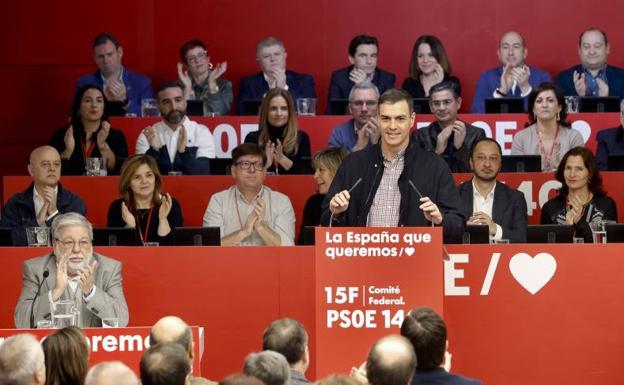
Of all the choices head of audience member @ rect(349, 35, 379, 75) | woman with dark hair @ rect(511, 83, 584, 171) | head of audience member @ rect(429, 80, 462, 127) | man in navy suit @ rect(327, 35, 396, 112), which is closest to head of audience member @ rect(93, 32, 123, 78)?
man in navy suit @ rect(327, 35, 396, 112)

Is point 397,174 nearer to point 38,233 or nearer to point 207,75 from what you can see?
point 38,233

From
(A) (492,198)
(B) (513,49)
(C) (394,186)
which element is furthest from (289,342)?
(B) (513,49)

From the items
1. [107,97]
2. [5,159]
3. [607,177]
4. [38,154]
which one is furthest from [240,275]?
[5,159]

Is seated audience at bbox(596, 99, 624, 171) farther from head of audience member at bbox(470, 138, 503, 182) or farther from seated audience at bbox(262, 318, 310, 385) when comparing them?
seated audience at bbox(262, 318, 310, 385)

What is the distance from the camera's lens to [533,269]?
7922 millimetres

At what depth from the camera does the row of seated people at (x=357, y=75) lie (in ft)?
41.7

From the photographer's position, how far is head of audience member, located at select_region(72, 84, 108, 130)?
37.1 ft

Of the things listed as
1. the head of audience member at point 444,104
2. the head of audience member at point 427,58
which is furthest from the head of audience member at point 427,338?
the head of audience member at point 427,58

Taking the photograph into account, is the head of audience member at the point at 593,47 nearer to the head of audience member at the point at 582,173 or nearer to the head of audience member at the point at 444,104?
the head of audience member at the point at 444,104

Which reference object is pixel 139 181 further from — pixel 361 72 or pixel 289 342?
pixel 361 72

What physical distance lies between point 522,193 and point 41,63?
6449 millimetres

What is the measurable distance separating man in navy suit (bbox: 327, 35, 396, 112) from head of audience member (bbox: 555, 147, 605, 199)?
343cm

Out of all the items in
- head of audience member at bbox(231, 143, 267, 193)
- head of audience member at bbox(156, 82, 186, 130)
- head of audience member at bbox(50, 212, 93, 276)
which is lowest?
head of audience member at bbox(50, 212, 93, 276)

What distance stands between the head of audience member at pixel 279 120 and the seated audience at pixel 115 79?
211 centimetres
